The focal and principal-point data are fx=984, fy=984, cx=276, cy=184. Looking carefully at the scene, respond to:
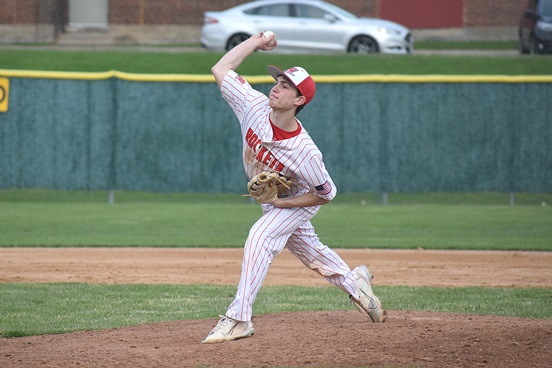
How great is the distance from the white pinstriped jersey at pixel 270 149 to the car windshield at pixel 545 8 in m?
20.2

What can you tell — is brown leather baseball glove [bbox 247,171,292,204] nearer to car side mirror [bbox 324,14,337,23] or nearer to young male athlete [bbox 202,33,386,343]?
young male athlete [bbox 202,33,386,343]

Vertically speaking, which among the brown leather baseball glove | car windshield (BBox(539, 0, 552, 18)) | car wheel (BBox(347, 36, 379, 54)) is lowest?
the brown leather baseball glove

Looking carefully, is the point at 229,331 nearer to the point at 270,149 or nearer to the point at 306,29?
the point at 270,149

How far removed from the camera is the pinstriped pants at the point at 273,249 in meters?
6.50

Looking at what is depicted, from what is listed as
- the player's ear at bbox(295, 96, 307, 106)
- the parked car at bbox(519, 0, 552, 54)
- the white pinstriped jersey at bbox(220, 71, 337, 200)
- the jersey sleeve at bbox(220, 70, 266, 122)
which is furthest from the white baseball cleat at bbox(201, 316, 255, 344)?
the parked car at bbox(519, 0, 552, 54)

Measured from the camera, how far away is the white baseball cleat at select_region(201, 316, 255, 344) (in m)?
6.51

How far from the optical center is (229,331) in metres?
6.55

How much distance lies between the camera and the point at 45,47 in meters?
28.0

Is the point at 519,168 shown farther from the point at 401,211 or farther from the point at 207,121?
the point at 207,121

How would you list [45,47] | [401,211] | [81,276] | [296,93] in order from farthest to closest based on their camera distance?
1. [45,47]
2. [401,211]
3. [81,276]
4. [296,93]

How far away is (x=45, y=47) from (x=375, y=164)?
13.5 meters

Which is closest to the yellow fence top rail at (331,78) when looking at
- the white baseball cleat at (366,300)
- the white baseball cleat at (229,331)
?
the white baseball cleat at (366,300)

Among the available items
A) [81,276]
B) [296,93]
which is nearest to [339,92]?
[81,276]

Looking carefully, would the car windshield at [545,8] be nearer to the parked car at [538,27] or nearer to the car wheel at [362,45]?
the parked car at [538,27]
